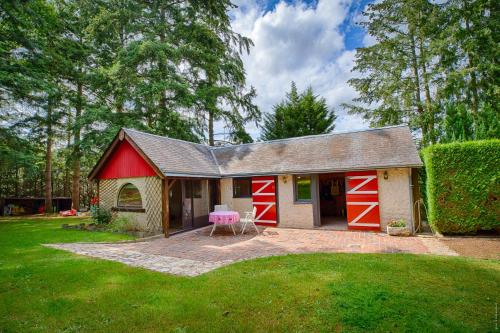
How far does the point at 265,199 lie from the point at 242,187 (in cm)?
166

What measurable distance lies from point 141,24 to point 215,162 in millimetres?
12893

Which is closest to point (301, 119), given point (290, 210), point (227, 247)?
point (290, 210)

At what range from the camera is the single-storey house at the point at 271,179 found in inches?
415

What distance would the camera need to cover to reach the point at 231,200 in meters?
14.0

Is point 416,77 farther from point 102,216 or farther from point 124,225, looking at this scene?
point 102,216

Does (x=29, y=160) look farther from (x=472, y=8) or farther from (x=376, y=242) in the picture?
(x=472, y=8)

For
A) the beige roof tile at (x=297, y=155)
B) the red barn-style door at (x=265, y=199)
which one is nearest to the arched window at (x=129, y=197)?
the beige roof tile at (x=297, y=155)

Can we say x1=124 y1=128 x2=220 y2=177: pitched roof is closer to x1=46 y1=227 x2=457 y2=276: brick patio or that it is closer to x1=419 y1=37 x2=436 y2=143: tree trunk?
x1=46 y1=227 x2=457 y2=276: brick patio

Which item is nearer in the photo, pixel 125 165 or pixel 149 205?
pixel 149 205

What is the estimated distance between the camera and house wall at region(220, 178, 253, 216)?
13.6 meters

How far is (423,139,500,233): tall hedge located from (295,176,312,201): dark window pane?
4.76 metres

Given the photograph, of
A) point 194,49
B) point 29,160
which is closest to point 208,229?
point 29,160

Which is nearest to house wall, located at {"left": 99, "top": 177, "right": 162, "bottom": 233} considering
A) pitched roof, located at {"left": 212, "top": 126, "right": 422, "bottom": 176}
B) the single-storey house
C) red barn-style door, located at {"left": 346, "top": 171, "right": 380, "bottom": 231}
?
the single-storey house

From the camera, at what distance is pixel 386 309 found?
3.86 metres
